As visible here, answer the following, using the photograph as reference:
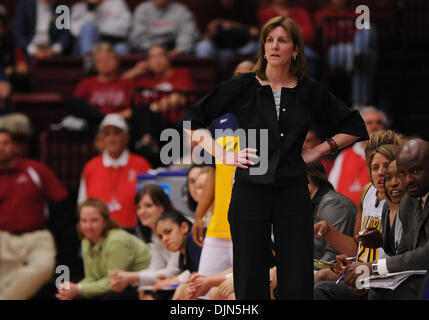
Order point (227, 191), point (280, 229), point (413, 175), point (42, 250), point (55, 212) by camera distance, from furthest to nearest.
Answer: point (55, 212) → point (42, 250) → point (227, 191) → point (413, 175) → point (280, 229)

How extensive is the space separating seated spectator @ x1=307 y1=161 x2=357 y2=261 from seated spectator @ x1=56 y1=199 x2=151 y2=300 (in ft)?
5.88

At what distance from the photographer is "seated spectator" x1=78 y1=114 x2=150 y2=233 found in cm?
671

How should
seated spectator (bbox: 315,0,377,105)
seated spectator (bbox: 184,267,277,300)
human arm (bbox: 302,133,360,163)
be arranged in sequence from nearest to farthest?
human arm (bbox: 302,133,360,163), seated spectator (bbox: 184,267,277,300), seated spectator (bbox: 315,0,377,105)

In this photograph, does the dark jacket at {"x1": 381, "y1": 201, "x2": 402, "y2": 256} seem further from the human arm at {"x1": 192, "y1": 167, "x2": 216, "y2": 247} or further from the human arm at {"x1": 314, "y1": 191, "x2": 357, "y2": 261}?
the human arm at {"x1": 192, "y1": 167, "x2": 216, "y2": 247}

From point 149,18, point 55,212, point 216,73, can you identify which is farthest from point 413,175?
point 149,18

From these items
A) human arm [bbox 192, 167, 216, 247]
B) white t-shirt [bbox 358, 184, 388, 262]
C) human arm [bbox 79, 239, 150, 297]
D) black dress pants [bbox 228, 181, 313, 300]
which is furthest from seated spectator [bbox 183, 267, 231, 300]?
human arm [bbox 79, 239, 150, 297]

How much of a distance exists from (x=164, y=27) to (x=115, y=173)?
3.12m

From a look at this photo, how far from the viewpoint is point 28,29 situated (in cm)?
1005

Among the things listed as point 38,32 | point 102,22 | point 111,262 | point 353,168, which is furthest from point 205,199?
point 38,32

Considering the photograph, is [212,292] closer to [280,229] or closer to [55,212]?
[280,229]

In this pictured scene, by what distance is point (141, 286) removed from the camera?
566cm

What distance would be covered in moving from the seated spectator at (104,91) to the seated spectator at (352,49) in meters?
2.10

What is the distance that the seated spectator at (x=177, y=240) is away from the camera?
5293mm

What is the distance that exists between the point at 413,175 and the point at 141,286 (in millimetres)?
2448
